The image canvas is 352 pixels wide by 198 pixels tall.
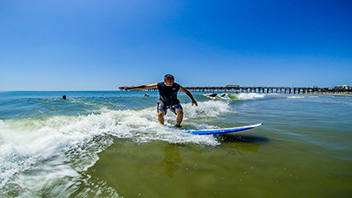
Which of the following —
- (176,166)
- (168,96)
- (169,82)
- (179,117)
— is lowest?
(176,166)

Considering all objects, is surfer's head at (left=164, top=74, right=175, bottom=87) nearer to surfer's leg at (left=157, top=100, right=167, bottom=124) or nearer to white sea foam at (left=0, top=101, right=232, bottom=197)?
surfer's leg at (left=157, top=100, right=167, bottom=124)

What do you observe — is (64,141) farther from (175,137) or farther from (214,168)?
(214,168)

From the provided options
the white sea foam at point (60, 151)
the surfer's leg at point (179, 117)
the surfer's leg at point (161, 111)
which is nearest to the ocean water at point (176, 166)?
the white sea foam at point (60, 151)

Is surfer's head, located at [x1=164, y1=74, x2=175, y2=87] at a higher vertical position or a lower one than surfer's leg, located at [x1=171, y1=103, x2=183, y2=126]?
higher

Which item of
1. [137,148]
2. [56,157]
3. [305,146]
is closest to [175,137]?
[137,148]

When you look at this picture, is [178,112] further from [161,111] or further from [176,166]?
[176,166]

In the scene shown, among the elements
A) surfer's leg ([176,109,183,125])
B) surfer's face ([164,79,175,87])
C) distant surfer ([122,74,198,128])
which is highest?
surfer's face ([164,79,175,87])

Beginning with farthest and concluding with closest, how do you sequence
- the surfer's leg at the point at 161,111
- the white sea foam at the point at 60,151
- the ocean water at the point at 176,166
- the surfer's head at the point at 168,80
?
1. the surfer's leg at the point at 161,111
2. the surfer's head at the point at 168,80
3. the white sea foam at the point at 60,151
4. the ocean water at the point at 176,166

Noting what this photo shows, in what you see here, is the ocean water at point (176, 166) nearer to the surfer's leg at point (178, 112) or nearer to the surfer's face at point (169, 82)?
the surfer's leg at point (178, 112)

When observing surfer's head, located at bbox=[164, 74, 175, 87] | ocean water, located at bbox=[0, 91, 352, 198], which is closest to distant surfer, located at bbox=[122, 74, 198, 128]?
surfer's head, located at bbox=[164, 74, 175, 87]

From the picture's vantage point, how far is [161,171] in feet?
7.95

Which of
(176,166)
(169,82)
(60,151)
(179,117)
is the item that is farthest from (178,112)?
(60,151)

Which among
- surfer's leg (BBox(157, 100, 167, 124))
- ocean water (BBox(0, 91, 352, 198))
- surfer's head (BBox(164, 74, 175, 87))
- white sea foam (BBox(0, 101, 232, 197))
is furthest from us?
surfer's leg (BBox(157, 100, 167, 124))

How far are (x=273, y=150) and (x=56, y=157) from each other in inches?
166
